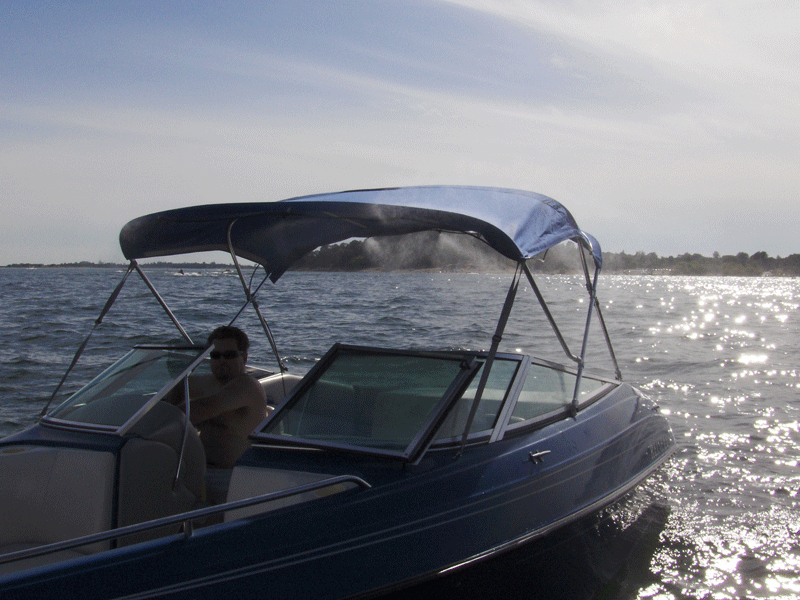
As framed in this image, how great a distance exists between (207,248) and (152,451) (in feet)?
6.45

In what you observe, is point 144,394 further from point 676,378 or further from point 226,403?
point 676,378

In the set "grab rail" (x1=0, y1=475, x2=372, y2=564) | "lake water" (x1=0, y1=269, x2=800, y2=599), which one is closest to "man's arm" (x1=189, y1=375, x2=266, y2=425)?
"grab rail" (x1=0, y1=475, x2=372, y2=564)

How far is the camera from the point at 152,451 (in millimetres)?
3400

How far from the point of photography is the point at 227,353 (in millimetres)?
4387

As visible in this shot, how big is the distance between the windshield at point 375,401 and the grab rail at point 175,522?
1.40 feet

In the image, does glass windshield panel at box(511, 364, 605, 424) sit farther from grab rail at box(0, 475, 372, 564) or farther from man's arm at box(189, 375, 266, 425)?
man's arm at box(189, 375, 266, 425)

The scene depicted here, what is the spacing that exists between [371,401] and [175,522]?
4.57ft

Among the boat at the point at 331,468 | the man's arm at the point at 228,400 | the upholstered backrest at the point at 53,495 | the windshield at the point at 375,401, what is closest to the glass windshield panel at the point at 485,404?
the boat at the point at 331,468

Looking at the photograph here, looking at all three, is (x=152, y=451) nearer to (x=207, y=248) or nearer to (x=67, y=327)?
(x=207, y=248)

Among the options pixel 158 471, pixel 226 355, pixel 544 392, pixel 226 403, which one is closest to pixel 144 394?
pixel 158 471

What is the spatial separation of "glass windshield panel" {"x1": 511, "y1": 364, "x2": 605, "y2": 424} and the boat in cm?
2

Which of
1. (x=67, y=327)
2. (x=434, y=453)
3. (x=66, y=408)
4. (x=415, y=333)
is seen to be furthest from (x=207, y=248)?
(x=67, y=327)

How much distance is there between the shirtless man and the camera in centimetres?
405

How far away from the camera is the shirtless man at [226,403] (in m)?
4.05
